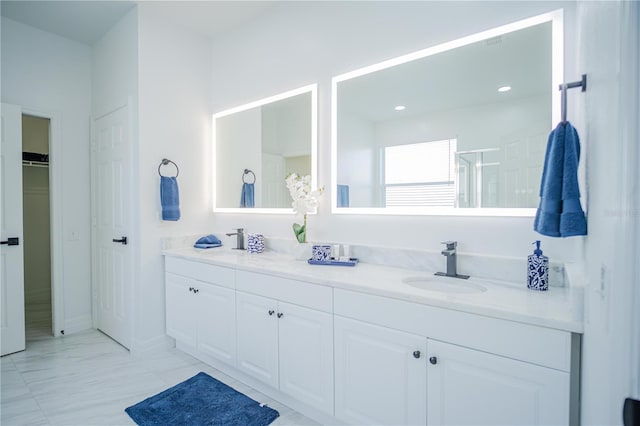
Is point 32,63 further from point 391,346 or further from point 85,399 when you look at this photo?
point 391,346

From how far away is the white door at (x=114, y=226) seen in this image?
284 cm

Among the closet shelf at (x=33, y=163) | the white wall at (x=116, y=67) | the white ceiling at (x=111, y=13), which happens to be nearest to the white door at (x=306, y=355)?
the white wall at (x=116, y=67)

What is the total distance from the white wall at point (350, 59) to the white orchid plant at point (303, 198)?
0.10m

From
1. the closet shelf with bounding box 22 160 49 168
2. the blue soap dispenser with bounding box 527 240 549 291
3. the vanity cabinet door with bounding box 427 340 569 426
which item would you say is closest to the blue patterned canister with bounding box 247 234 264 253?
the vanity cabinet door with bounding box 427 340 569 426

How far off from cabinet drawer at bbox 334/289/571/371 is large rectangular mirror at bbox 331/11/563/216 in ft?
2.31

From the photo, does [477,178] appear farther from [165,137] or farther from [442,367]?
[165,137]


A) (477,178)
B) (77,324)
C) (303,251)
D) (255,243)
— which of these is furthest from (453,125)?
(77,324)

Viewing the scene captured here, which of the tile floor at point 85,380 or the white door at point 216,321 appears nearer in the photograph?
the tile floor at point 85,380

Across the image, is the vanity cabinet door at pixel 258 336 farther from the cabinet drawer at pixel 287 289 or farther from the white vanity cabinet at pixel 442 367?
the white vanity cabinet at pixel 442 367

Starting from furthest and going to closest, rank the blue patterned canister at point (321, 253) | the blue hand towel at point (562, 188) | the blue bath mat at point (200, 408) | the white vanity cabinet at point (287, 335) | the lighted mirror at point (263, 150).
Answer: the lighted mirror at point (263, 150) < the blue patterned canister at point (321, 253) < the blue bath mat at point (200, 408) < the white vanity cabinet at point (287, 335) < the blue hand towel at point (562, 188)

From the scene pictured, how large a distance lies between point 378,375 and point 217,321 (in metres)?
1.31

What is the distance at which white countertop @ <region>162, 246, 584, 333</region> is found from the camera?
1.14 m

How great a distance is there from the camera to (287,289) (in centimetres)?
192

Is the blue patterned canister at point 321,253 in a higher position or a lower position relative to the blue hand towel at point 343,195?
lower
